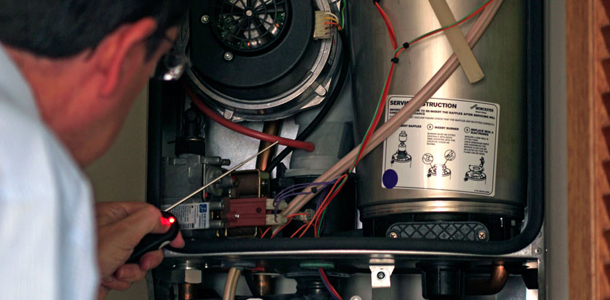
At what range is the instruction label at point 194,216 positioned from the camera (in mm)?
1237

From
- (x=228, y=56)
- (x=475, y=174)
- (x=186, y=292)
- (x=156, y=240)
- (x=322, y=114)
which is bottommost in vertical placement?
(x=186, y=292)

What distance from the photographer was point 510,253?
1115mm

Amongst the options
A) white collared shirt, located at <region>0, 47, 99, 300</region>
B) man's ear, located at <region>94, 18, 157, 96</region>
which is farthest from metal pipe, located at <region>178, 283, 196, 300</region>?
white collared shirt, located at <region>0, 47, 99, 300</region>

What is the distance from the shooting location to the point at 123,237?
102 cm

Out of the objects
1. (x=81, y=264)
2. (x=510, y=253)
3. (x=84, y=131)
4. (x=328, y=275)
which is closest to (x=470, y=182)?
(x=510, y=253)

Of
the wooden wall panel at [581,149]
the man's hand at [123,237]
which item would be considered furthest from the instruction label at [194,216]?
the wooden wall panel at [581,149]

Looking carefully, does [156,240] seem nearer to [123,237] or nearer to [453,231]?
[123,237]

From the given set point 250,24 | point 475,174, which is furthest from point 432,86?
point 250,24

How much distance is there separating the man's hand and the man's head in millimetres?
253

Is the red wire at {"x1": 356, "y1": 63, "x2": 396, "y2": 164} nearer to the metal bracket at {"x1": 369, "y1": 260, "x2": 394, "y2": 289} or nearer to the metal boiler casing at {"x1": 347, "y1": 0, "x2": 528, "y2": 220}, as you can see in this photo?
the metal boiler casing at {"x1": 347, "y1": 0, "x2": 528, "y2": 220}

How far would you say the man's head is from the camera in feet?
2.27

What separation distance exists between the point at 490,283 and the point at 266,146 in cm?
52

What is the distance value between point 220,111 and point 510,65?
0.58 meters

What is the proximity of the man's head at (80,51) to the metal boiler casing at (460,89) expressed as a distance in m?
0.52
